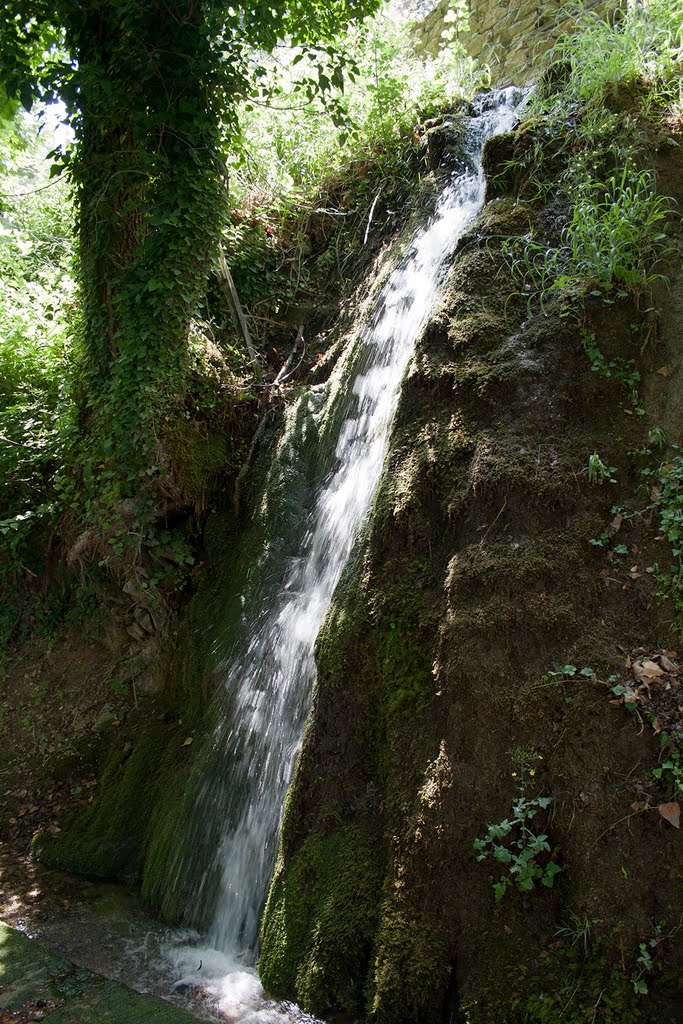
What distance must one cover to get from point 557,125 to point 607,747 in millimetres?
3946

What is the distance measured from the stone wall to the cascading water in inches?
111

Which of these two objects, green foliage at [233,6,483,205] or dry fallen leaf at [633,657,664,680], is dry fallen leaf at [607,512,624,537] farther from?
green foliage at [233,6,483,205]

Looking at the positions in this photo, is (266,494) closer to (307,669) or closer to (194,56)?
(307,669)

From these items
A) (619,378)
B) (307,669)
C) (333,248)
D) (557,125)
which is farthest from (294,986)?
(333,248)

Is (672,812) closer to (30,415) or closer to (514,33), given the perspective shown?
(30,415)

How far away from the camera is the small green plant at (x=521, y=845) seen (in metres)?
2.87

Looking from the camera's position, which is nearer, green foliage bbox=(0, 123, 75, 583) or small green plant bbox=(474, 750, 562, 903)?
small green plant bbox=(474, 750, 562, 903)

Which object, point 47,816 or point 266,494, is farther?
point 266,494

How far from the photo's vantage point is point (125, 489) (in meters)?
5.61

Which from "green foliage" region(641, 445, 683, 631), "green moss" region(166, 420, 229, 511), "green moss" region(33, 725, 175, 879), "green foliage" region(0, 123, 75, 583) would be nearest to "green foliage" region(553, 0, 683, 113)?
"green foliage" region(641, 445, 683, 631)

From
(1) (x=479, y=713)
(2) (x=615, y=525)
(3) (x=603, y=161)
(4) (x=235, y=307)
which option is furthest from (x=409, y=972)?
(4) (x=235, y=307)

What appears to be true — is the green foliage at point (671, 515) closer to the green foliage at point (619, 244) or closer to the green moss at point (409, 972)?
the green foliage at point (619, 244)

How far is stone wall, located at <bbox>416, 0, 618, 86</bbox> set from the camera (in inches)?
342

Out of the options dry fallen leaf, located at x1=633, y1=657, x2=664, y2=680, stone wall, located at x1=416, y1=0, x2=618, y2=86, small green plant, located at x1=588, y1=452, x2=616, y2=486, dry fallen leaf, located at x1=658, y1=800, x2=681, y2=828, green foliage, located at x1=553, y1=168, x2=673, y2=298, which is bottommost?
dry fallen leaf, located at x1=658, y1=800, x2=681, y2=828
